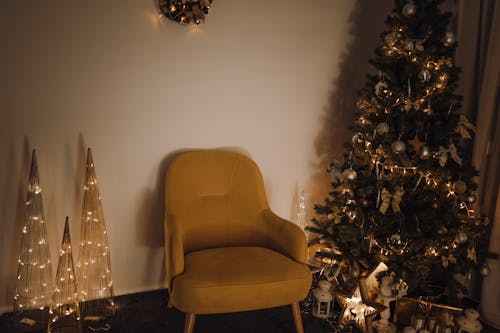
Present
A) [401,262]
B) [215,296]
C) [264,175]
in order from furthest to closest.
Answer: [264,175] → [401,262] → [215,296]

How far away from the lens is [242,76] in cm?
293

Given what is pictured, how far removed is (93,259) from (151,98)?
1.03m

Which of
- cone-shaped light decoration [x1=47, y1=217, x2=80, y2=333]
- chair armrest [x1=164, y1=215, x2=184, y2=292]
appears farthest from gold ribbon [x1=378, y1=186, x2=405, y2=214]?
cone-shaped light decoration [x1=47, y1=217, x2=80, y2=333]

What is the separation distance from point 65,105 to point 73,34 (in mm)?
402

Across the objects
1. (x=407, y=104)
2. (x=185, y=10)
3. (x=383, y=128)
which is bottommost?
(x=383, y=128)

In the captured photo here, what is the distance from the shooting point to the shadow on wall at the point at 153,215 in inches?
111

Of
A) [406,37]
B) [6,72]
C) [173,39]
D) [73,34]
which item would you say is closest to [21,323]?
[6,72]

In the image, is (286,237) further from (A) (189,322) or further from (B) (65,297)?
(B) (65,297)

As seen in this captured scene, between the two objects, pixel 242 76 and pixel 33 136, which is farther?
pixel 242 76

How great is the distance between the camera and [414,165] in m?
2.49

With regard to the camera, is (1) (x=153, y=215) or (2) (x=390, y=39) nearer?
(2) (x=390, y=39)

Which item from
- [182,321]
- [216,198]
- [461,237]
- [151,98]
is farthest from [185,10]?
[461,237]

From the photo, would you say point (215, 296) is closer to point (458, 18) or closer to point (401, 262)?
point (401, 262)

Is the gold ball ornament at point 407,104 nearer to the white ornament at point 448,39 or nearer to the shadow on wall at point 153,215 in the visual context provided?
the white ornament at point 448,39
